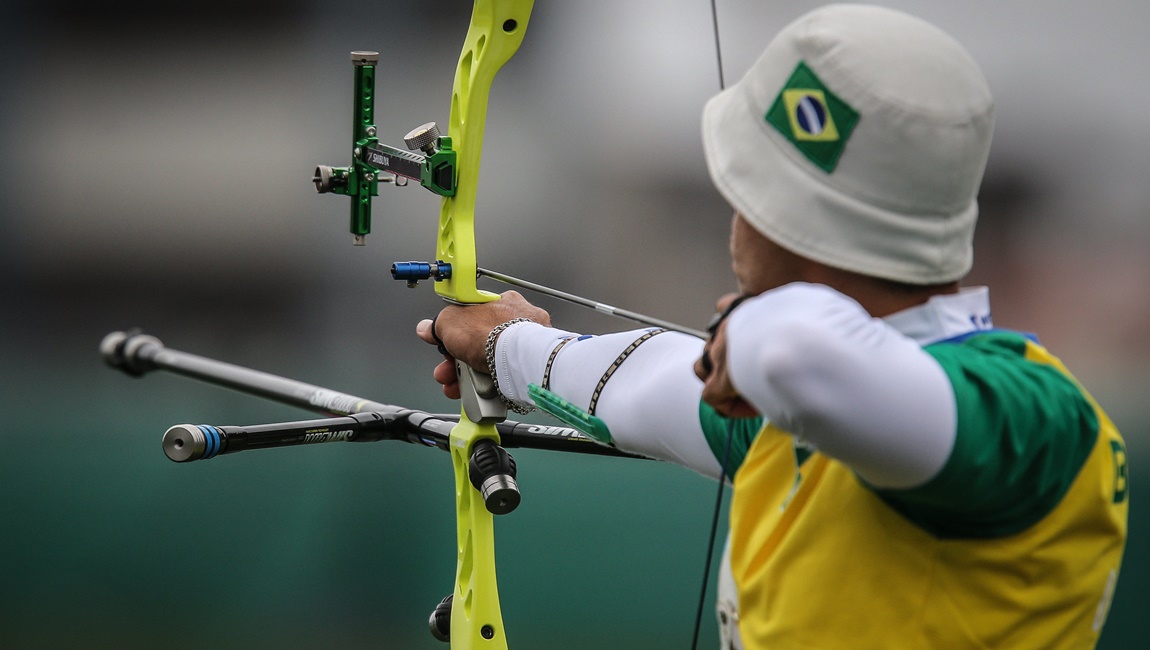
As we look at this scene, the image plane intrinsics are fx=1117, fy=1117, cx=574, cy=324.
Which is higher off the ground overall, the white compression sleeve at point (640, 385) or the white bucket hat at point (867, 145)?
the white bucket hat at point (867, 145)

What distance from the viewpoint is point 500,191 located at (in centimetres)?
299

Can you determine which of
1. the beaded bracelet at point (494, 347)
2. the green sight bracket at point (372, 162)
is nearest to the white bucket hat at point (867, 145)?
the beaded bracelet at point (494, 347)

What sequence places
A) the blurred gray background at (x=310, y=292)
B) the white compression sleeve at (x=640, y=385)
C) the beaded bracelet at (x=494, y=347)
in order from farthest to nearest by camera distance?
the blurred gray background at (x=310, y=292) → the beaded bracelet at (x=494, y=347) → the white compression sleeve at (x=640, y=385)

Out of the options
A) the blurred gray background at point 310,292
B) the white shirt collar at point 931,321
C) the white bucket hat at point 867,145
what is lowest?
the blurred gray background at point 310,292

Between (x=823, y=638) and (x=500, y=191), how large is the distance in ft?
7.61

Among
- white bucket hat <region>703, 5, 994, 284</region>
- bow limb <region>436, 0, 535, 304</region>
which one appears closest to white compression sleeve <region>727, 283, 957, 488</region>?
white bucket hat <region>703, 5, 994, 284</region>

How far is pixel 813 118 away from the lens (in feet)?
2.43

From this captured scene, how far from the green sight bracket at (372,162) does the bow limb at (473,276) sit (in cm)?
3

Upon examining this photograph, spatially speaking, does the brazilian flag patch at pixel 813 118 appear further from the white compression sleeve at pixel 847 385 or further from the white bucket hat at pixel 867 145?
the white compression sleeve at pixel 847 385

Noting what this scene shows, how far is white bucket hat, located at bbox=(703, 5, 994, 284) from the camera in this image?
28.6 inches

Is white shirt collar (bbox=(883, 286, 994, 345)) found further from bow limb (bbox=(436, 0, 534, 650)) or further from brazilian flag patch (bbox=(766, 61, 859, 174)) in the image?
bow limb (bbox=(436, 0, 534, 650))

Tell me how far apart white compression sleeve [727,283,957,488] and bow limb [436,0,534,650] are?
0.72 meters

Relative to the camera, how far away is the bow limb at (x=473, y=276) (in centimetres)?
135

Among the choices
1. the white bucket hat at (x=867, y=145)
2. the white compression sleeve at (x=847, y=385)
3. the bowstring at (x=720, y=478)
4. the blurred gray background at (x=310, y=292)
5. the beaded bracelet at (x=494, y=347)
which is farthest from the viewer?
the blurred gray background at (x=310, y=292)
